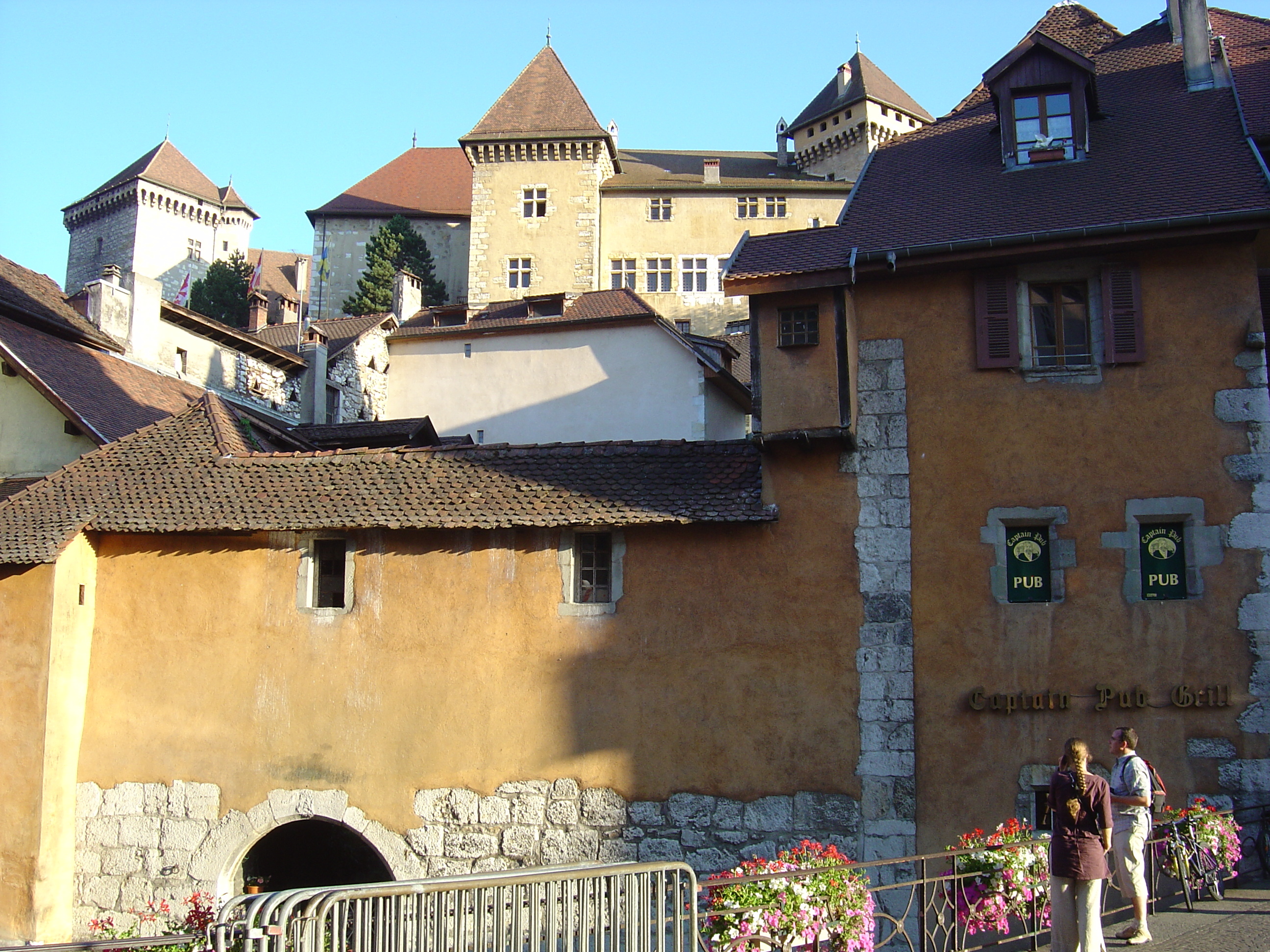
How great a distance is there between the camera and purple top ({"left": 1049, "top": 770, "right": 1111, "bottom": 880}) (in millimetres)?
7223

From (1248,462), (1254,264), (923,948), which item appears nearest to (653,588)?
(923,948)

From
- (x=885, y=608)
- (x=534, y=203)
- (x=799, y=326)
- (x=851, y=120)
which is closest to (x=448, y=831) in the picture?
(x=885, y=608)

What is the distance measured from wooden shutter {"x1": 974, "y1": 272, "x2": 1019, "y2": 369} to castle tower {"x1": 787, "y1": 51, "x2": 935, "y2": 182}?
1600 inches

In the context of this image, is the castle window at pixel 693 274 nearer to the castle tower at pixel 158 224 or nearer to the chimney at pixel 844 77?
the chimney at pixel 844 77

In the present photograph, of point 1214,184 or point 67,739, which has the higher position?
point 1214,184

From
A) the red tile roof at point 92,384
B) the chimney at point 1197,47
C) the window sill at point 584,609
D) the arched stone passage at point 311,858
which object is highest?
the chimney at point 1197,47

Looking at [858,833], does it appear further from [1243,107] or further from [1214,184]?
[1243,107]

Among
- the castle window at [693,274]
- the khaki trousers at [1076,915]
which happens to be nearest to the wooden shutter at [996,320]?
the khaki trousers at [1076,915]

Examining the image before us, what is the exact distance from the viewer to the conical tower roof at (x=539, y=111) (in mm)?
46688

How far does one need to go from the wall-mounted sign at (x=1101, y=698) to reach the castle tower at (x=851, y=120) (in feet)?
A: 140

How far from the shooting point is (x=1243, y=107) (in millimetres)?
14172

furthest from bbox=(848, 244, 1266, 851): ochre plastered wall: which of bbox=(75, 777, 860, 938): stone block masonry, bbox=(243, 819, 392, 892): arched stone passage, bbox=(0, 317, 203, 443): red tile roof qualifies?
bbox=(0, 317, 203, 443): red tile roof

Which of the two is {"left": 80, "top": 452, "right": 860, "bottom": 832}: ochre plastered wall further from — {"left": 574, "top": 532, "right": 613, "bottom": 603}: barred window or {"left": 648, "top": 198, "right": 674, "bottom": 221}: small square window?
{"left": 648, "top": 198, "right": 674, "bottom": 221}: small square window

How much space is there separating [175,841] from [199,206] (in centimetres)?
7177
